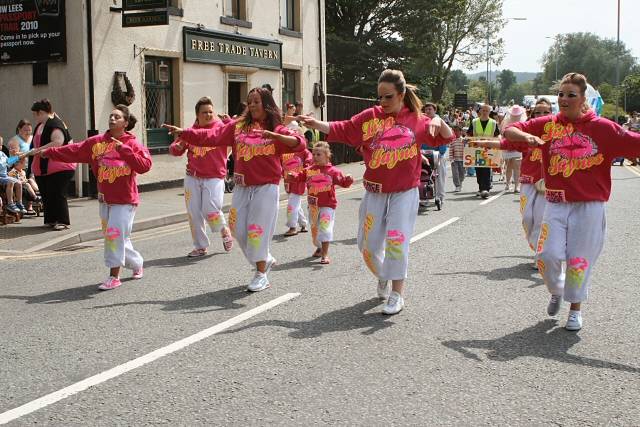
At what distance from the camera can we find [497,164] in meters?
17.5

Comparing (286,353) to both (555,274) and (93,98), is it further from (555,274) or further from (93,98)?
(93,98)

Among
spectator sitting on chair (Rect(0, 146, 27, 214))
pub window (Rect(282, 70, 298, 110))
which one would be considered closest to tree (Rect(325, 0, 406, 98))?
pub window (Rect(282, 70, 298, 110))

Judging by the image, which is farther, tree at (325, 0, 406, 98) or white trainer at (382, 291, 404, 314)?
tree at (325, 0, 406, 98)

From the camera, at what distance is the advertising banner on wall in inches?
651

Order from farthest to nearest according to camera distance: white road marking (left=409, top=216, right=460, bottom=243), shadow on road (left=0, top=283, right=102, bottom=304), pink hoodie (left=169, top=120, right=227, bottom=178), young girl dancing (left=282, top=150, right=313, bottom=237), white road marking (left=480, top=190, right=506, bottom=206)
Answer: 1. white road marking (left=480, top=190, right=506, bottom=206)
2. white road marking (left=409, top=216, right=460, bottom=243)
3. young girl dancing (left=282, top=150, right=313, bottom=237)
4. pink hoodie (left=169, top=120, right=227, bottom=178)
5. shadow on road (left=0, top=283, right=102, bottom=304)

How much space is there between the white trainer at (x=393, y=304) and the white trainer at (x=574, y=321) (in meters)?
1.32

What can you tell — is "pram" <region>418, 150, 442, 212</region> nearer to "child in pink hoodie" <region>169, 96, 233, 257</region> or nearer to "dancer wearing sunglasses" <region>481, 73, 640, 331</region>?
"child in pink hoodie" <region>169, 96, 233, 257</region>

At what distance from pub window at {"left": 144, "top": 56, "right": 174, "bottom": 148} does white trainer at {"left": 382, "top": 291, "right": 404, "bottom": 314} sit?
43.3 feet

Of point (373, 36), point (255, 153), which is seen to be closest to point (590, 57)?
point (373, 36)

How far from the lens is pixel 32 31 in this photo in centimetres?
1689

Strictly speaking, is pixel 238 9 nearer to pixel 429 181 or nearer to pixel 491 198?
pixel 491 198

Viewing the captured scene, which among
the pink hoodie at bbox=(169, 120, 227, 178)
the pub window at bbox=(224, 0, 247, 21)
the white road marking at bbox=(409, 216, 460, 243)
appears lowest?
the white road marking at bbox=(409, 216, 460, 243)

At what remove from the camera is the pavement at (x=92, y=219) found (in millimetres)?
11031

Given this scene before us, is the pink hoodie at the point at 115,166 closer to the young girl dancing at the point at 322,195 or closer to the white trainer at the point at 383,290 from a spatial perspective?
the young girl dancing at the point at 322,195
